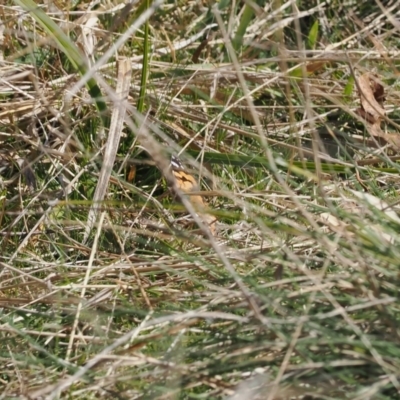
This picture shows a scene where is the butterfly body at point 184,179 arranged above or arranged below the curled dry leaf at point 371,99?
below

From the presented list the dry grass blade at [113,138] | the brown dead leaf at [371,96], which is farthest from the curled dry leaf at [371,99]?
the dry grass blade at [113,138]

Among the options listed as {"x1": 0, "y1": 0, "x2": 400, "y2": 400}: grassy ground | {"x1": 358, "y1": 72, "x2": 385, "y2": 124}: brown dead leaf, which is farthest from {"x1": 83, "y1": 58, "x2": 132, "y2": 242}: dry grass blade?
{"x1": 358, "y1": 72, "x2": 385, "y2": 124}: brown dead leaf

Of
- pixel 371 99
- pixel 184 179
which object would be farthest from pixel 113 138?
pixel 371 99

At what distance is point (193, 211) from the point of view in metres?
1.42

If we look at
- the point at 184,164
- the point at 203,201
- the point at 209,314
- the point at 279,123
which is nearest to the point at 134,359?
the point at 209,314

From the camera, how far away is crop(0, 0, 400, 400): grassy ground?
4.31 feet

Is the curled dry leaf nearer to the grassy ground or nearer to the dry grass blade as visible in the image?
the grassy ground

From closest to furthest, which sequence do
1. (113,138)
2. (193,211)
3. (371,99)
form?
(193,211), (113,138), (371,99)

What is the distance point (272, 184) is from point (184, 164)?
257 mm

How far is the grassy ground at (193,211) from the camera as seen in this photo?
1.31 metres

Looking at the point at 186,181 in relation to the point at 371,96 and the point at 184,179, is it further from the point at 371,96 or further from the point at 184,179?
the point at 371,96

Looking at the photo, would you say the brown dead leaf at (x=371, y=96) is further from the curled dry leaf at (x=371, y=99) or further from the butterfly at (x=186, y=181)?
the butterfly at (x=186, y=181)

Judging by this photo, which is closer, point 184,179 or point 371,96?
point 184,179

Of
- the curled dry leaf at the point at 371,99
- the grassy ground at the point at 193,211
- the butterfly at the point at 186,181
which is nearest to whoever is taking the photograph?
the grassy ground at the point at 193,211
